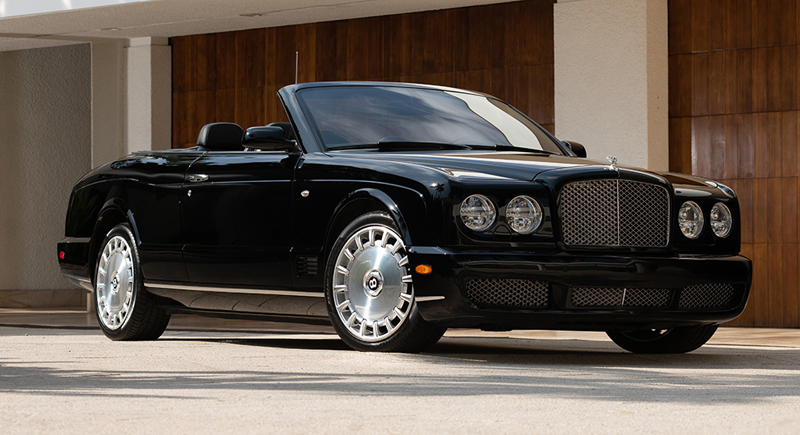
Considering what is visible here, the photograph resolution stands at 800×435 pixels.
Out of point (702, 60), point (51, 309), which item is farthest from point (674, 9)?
point (51, 309)

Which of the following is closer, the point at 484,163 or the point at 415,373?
the point at 415,373

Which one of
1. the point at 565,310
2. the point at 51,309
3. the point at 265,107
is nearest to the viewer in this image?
the point at 565,310

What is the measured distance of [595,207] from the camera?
6.16 meters

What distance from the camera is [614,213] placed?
6.20 m

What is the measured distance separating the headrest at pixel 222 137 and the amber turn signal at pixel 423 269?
7.24 feet

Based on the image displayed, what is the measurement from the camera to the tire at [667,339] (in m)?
7.08

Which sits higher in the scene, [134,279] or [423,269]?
[423,269]

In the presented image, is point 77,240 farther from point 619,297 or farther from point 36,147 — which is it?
point 36,147

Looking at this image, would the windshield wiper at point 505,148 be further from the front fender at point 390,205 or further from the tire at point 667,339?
the tire at point 667,339

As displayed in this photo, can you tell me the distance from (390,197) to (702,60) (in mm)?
6925

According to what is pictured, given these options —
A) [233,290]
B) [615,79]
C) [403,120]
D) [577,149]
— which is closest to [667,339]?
[577,149]

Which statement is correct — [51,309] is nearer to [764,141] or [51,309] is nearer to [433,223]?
[764,141]

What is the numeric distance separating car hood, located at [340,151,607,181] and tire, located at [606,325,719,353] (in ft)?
3.96

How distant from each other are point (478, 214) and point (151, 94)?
1082 cm
